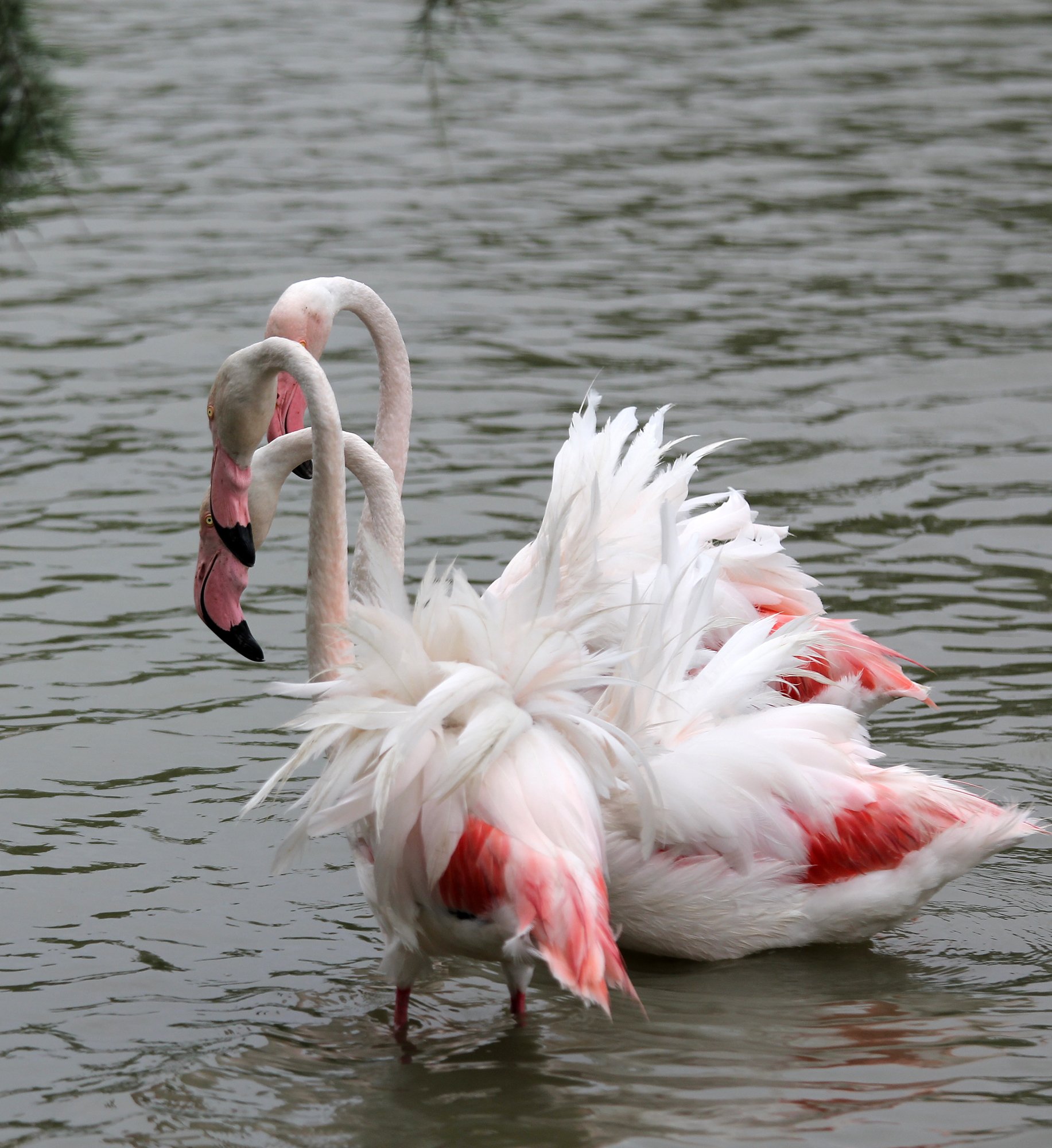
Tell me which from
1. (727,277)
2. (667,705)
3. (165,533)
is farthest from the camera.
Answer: (727,277)

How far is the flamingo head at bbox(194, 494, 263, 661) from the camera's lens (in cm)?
496

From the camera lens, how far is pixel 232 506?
4.95 metres

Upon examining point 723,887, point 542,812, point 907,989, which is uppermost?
point 542,812

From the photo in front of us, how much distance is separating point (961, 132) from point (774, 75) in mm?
2408

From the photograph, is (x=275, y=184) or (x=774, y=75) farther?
(x=774, y=75)

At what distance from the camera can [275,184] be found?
12.4m

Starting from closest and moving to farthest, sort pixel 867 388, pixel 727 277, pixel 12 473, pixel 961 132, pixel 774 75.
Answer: pixel 12 473 → pixel 867 388 → pixel 727 277 → pixel 961 132 → pixel 774 75

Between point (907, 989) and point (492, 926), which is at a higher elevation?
point (492, 926)

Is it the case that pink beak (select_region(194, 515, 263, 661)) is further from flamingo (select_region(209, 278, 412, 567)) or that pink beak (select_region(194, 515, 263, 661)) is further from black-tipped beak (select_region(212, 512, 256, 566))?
flamingo (select_region(209, 278, 412, 567))

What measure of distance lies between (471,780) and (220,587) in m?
1.25

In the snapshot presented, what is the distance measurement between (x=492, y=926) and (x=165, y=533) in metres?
3.96

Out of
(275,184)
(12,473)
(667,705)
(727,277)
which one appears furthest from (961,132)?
(667,705)

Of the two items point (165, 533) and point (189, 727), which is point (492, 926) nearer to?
point (189, 727)

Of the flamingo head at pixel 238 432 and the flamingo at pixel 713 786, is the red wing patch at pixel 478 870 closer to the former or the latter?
the flamingo at pixel 713 786
